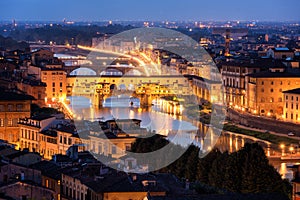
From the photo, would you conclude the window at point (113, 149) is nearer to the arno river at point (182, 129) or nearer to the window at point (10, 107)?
the arno river at point (182, 129)

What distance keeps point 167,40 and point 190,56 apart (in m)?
11.6

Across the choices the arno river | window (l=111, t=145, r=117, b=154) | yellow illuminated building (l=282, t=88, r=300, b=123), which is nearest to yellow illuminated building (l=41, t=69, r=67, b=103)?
the arno river

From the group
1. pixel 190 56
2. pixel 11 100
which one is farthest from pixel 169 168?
pixel 190 56

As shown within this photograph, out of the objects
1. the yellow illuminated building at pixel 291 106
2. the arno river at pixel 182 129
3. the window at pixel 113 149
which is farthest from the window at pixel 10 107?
the yellow illuminated building at pixel 291 106

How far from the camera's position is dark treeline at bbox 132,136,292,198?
25.0 ft

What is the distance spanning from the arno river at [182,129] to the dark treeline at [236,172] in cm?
117

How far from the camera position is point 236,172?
7.91 m

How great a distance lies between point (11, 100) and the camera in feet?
43.4

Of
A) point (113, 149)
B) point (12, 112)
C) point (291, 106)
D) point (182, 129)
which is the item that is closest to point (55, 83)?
point (291, 106)

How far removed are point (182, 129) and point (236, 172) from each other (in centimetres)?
824

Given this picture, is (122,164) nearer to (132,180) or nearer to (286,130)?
(132,180)

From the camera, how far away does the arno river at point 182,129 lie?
43.6 ft

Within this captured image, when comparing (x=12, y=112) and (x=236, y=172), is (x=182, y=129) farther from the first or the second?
(x=236, y=172)

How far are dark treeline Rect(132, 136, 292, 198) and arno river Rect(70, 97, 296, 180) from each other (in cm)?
117
